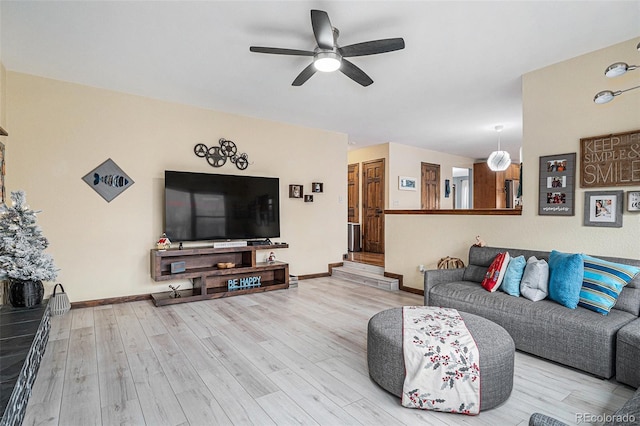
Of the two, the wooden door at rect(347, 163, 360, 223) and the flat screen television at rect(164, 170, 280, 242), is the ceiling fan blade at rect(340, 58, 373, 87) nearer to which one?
the flat screen television at rect(164, 170, 280, 242)

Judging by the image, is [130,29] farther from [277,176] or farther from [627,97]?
[627,97]

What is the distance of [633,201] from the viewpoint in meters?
2.85

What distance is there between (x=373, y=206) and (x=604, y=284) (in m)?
5.24

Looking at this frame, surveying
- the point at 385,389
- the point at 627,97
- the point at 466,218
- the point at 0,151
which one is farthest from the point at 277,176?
the point at 627,97

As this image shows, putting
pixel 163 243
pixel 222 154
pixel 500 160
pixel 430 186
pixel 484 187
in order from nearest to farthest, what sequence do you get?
pixel 163 243 → pixel 222 154 → pixel 500 160 → pixel 484 187 → pixel 430 186

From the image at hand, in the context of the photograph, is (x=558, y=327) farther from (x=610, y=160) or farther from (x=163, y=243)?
(x=163, y=243)

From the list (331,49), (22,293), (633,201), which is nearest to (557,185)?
(633,201)

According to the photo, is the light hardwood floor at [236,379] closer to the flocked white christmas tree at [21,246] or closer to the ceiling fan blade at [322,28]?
the flocked white christmas tree at [21,246]

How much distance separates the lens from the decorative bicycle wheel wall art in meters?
4.79

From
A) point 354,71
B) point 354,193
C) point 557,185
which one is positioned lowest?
point 557,185

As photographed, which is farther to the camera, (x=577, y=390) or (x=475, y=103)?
(x=475, y=103)

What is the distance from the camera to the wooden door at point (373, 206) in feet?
24.5

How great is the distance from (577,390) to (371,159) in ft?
19.8

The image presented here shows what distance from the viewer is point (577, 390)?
85.9 inches
